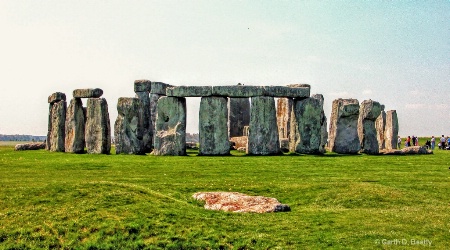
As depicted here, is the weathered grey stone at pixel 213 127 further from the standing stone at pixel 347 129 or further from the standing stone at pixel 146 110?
the standing stone at pixel 347 129

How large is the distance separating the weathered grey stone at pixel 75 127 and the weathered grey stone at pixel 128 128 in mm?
2202

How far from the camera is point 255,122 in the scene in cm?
2750

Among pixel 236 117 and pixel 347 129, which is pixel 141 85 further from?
pixel 347 129

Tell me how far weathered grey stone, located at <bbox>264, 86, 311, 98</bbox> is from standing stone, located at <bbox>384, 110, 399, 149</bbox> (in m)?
10.5

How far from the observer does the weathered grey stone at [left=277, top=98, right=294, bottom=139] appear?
34938 mm

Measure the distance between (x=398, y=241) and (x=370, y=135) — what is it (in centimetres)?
1975

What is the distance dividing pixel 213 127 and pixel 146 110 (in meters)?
5.71

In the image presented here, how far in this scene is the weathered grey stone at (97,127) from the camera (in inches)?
1096

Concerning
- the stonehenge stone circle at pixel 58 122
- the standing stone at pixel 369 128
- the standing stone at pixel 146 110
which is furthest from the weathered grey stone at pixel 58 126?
the standing stone at pixel 369 128

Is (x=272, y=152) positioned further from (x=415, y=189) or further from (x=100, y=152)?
(x=415, y=189)

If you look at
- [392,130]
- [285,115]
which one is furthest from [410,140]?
[285,115]

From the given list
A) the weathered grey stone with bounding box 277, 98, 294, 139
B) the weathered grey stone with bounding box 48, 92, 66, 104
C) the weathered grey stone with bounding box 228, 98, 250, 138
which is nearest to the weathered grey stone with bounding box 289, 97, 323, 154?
the weathered grey stone with bounding box 277, 98, 294, 139

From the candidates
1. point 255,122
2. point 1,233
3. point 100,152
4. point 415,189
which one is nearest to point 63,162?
point 100,152

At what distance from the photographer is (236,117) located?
3803cm
